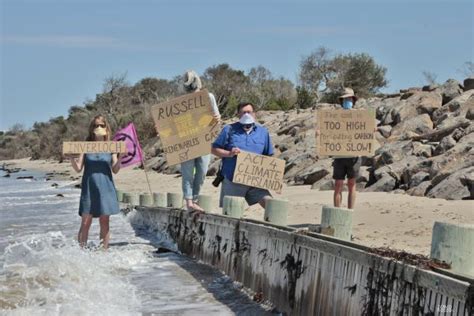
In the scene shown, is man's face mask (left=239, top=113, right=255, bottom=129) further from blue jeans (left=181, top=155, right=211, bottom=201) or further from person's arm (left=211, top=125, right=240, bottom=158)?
blue jeans (left=181, top=155, right=211, bottom=201)

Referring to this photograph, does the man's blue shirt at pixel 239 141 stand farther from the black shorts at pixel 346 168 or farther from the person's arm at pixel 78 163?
the person's arm at pixel 78 163

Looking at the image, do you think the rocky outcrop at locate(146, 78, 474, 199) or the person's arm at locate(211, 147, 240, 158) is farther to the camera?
the rocky outcrop at locate(146, 78, 474, 199)

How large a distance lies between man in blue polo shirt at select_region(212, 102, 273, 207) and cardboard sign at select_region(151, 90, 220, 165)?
0.38 metres

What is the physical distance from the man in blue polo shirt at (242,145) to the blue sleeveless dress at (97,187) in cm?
169

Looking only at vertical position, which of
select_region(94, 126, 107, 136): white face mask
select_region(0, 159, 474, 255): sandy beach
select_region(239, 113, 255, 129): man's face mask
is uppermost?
Result: select_region(239, 113, 255, 129): man's face mask

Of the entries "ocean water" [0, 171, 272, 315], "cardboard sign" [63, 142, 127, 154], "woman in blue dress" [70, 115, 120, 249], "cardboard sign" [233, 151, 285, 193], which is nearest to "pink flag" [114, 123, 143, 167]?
"ocean water" [0, 171, 272, 315]

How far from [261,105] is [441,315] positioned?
2481 inches

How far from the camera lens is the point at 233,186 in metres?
10.9

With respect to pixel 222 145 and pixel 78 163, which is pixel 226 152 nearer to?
pixel 222 145

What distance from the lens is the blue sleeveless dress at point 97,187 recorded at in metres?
A: 11.3

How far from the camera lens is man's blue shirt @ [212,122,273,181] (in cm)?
1072

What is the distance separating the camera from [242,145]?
10.7m

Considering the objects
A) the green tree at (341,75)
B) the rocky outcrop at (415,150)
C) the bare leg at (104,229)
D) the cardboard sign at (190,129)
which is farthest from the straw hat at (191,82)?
the green tree at (341,75)

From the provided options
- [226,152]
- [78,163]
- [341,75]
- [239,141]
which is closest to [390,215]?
[239,141]
